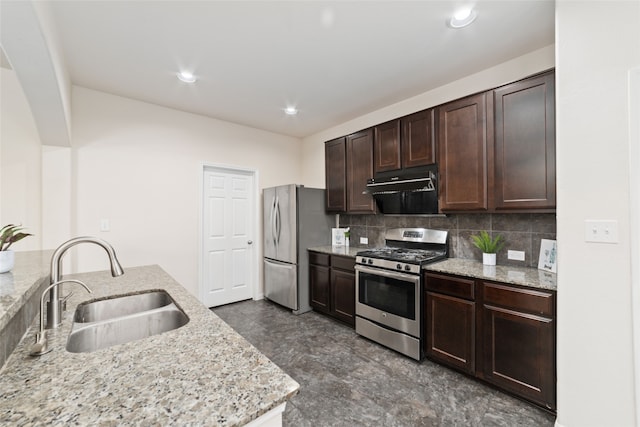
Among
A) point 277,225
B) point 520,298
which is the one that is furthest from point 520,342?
point 277,225

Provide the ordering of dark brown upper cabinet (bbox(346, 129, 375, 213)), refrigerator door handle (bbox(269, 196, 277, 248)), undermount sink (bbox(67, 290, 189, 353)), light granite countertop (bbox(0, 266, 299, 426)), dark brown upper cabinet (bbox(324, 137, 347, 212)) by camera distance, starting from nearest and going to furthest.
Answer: light granite countertop (bbox(0, 266, 299, 426)), undermount sink (bbox(67, 290, 189, 353)), dark brown upper cabinet (bbox(346, 129, 375, 213)), dark brown upper cabinet (bbox(324, 137, 347, 212)), refrigerator door handle (bbox(269, 196, 277, 248))

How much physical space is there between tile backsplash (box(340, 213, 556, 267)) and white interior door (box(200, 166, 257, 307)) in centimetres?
199

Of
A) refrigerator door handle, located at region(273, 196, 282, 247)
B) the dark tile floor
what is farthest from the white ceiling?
the dark tile floor

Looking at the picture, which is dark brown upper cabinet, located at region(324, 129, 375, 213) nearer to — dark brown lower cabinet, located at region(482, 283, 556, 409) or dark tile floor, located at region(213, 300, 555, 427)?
dark tile floor, located at region(213, 300, 555, 427)

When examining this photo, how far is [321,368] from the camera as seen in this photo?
247 cm

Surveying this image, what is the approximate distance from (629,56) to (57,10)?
348 cm

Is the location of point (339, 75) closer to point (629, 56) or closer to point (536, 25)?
point (536, 25)

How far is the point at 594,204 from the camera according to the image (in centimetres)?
157

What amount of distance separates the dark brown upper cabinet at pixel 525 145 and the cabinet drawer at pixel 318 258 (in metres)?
2.01

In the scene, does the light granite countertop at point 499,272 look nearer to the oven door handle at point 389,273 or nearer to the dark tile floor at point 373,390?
the oven door handle at point 389,273

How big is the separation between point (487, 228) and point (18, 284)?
3237 mm

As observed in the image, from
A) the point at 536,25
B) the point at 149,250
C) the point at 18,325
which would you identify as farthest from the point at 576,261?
the point at 149,250

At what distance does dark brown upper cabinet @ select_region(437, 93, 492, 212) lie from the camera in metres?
2.38

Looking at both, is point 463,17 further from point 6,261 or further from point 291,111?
point 6,261
